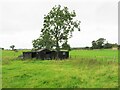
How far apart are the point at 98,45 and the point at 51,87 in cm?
15416

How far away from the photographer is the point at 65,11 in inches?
2970

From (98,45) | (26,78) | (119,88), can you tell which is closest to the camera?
(119,88)

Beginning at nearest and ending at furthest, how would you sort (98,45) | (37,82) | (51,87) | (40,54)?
(51,87), (37,82), (40,54), (98,45)

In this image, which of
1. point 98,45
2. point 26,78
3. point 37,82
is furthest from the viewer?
point 98,45

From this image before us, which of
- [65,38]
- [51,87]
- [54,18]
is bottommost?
[51,87]

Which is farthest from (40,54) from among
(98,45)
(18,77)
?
(98,45)

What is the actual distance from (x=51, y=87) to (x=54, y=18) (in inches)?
2163

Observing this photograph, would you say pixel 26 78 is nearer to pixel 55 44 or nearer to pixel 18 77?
pixel 18 77

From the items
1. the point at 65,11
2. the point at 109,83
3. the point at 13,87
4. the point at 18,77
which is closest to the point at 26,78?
the point at 18,77

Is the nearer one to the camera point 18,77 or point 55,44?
point 18,77

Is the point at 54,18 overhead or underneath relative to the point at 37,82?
overhead

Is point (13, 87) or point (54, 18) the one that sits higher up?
point (54, 18)

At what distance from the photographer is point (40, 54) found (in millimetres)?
72188

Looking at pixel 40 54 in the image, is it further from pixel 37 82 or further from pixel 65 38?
pixel 37 82
